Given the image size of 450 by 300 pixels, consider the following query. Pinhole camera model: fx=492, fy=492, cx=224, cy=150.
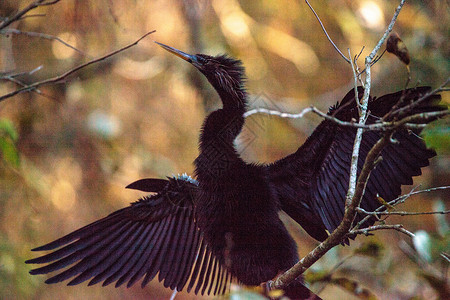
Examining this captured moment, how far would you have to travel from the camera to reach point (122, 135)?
5.81 meters

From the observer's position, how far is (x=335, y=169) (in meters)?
2.78

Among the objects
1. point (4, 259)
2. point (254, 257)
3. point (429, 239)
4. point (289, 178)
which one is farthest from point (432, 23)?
point (4, 259)

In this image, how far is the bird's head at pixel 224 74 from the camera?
305 cm

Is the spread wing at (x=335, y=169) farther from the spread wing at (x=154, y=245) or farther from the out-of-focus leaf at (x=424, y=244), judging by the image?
the out-of-focus leaf at (x=424, y=244)

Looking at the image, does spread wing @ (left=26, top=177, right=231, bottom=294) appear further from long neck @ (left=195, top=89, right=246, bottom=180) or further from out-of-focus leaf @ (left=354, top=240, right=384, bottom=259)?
out-of-focus leaf @ (left=354, top=240, right=384, bottom=259)

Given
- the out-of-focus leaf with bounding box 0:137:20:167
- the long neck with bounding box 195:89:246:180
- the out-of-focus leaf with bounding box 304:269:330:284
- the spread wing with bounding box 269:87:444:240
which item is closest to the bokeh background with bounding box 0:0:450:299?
the spread wing with bounding box 269:87:444:240

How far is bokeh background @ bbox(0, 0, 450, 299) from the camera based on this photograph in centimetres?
442

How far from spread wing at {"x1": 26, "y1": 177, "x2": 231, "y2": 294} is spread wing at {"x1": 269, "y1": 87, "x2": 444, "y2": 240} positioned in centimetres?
61

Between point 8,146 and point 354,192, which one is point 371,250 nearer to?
→ point 354,192

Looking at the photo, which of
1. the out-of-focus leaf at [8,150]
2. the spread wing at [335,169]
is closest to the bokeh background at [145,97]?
the spread wing at [335,169]

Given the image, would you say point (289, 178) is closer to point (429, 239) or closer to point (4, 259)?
point (429, 239)

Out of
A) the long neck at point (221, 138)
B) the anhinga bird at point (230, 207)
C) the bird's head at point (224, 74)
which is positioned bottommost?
the anhinga bird at point (230, 207)

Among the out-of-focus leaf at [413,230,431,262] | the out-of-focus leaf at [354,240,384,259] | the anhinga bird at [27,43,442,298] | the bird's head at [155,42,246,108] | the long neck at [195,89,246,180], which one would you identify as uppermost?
the bird's head at [155,42,246,108]

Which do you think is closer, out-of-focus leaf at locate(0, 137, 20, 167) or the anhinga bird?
out-of-focus leaf at locate(0, 137, 20, 167)
